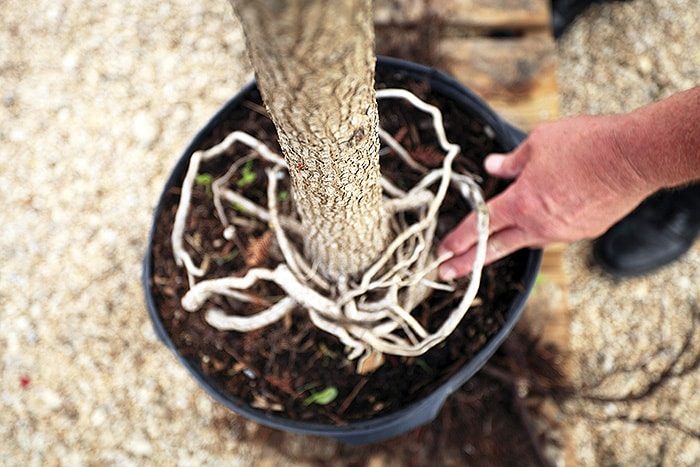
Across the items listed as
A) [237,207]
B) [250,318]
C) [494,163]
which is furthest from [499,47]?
[250,318]

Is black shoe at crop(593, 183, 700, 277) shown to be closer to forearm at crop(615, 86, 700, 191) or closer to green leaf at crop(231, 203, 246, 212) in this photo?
forearm at crop(615, 86, 700, 191)

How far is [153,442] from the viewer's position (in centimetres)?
119

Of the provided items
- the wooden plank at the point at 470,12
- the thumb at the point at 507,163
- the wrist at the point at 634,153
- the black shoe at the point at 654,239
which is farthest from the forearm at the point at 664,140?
the black shoe at the point at 654,239

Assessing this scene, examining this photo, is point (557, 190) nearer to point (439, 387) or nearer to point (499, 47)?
point (439, 387)

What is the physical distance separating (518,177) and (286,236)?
0.32 metres

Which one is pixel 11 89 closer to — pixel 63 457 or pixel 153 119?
pixel 153 119

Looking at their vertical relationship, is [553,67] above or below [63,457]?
above

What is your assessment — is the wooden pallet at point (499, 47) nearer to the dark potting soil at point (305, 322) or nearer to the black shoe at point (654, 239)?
the dark potting soil at point (305, 322)

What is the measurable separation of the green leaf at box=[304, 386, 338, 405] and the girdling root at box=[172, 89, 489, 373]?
0.06m

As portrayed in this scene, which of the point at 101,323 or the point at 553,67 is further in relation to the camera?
the point at 101,323

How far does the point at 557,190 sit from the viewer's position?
2.48 ft

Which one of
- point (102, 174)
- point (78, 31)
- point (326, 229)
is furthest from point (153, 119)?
point (326, 229)

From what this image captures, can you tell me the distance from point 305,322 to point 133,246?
0.57 metres

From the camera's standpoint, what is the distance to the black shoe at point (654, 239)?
1.27 m
